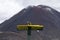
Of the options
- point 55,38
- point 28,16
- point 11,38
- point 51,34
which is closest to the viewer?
point 11,38

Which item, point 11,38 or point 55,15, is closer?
point 11,38

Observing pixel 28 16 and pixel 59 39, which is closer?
pixel 59 39

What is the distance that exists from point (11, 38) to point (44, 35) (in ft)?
105

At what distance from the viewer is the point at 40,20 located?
18725cm

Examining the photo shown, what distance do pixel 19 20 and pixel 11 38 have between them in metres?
54.8

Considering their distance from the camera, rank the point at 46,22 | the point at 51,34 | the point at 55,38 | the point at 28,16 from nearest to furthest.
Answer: the point at 55,38 → the point at 51,34 → the point at 46,22 → the point at 28,16

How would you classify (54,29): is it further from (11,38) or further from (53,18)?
(11,38)

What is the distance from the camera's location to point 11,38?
135250 millimetres

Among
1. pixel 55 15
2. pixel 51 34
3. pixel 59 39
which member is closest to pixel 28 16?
pixel 55 15

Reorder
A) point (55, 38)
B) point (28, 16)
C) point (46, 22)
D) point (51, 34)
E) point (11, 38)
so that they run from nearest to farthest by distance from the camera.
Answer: point (11, 38) < point (55, 38) < point (51, 34) < point (46, 22) < point (28, 16)

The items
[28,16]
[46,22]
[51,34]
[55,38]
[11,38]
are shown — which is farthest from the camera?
[28,16]

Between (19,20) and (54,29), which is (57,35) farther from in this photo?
(19,20)

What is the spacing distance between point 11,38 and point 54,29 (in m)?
43.7

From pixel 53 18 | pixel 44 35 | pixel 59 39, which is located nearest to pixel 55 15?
pixel 53 18
